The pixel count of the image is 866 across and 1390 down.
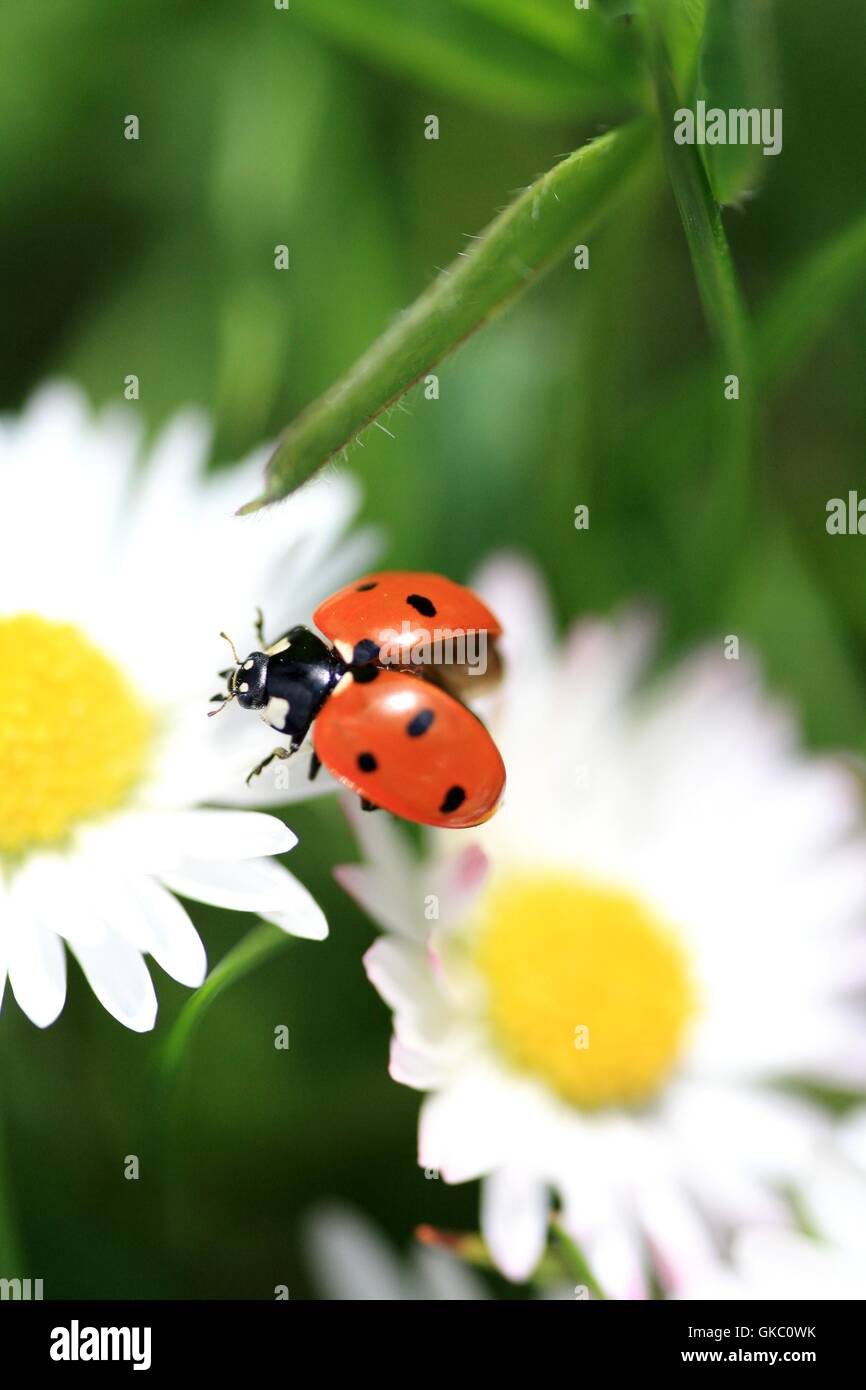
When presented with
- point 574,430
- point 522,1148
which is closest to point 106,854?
point 522,1148

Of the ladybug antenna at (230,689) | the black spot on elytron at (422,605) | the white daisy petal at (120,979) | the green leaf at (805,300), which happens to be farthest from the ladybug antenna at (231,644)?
the green leaf at (805,300)

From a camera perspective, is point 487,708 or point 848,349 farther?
point 848,349

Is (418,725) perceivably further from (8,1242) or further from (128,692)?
(8,1242)

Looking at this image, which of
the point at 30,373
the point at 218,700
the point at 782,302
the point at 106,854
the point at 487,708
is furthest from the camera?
the point at 30,373

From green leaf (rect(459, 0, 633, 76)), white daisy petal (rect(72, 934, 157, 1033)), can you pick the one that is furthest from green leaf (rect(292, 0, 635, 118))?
white daisy petal (rect(72, 934, 157, 1033))

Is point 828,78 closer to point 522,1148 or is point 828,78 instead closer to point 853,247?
point 853,247

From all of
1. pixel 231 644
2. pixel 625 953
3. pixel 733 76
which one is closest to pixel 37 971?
pixel 231 644

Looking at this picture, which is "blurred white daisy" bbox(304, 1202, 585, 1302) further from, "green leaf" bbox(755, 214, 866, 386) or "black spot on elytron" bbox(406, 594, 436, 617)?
"green leaf" bbox(755, 214, 866, 386)
